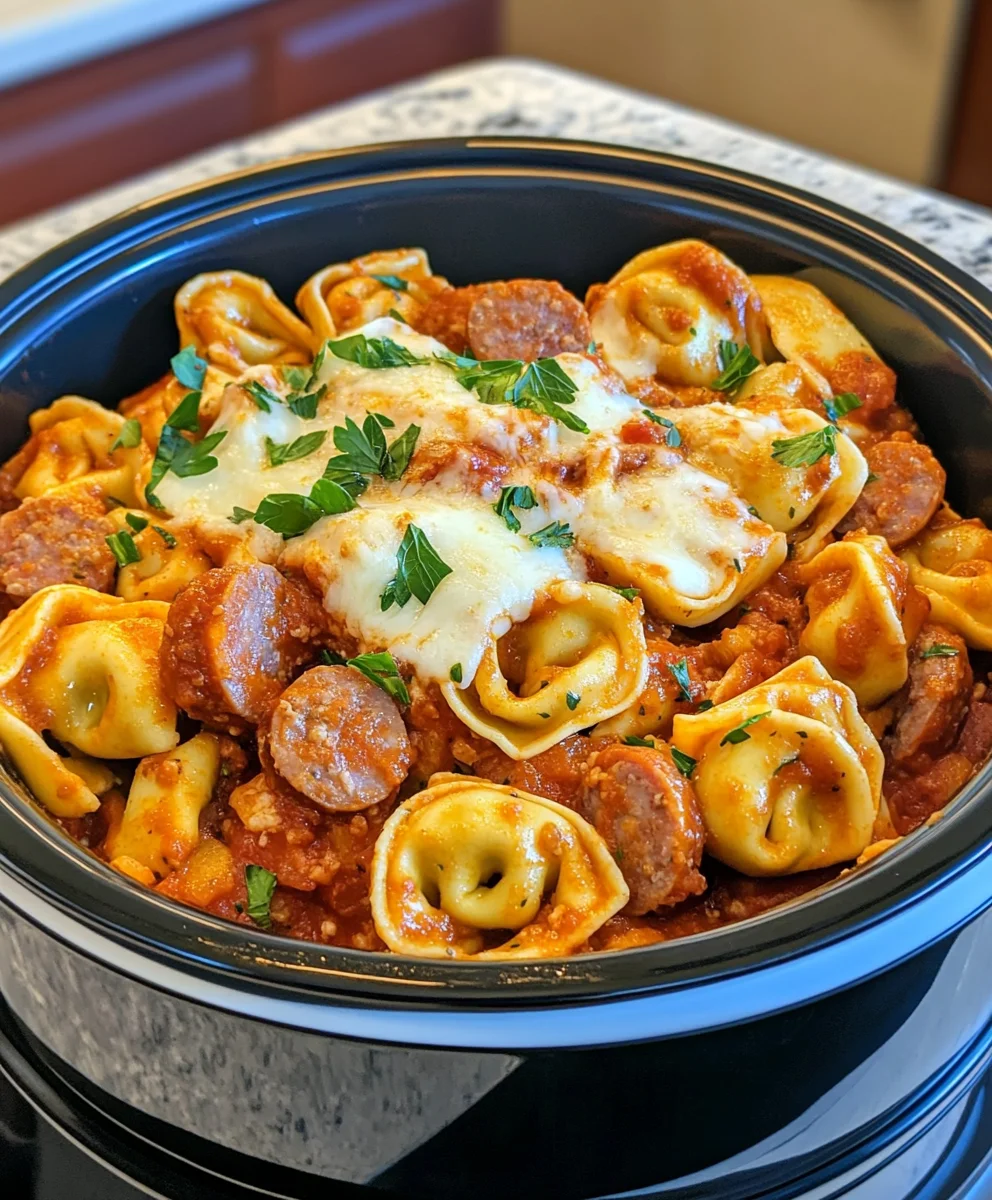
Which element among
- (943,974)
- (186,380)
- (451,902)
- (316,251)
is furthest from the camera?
(316,251)

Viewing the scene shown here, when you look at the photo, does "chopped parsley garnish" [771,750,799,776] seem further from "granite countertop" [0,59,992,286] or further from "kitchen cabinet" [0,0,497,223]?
"kitchen cabinet" [0,0,497,223]

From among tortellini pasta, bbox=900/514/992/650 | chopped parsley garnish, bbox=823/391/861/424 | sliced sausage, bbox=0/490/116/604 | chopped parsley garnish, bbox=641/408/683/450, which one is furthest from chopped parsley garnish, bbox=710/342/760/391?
sliced sausage, bbox=0/490/116/604

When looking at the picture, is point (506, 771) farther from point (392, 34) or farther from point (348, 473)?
point (392, 34)

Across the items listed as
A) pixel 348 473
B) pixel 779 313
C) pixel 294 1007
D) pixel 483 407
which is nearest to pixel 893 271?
pixel 779 313

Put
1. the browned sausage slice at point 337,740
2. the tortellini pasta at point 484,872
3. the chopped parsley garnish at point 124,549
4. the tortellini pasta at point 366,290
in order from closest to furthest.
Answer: the tortellini pasta at point 484,872 → the browned sausage slice at point 337,740 → the chopped parsley garnish at point 124,549 → the tortellini pasta at point 366,290

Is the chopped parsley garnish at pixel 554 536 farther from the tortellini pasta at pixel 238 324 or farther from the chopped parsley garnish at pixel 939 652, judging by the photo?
the tortellini pasta at pixel 238 324

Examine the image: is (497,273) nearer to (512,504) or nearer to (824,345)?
(824,345)

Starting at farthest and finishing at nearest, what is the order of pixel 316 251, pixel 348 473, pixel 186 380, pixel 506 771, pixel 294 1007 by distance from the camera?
pixel 316 251
pixel 186 380
pixel 348 473
pixel 506 771
pixel 294 1007

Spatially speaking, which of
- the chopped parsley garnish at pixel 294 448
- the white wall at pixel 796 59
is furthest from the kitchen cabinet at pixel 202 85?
the chopped parsley garnish at pixel 294 448
